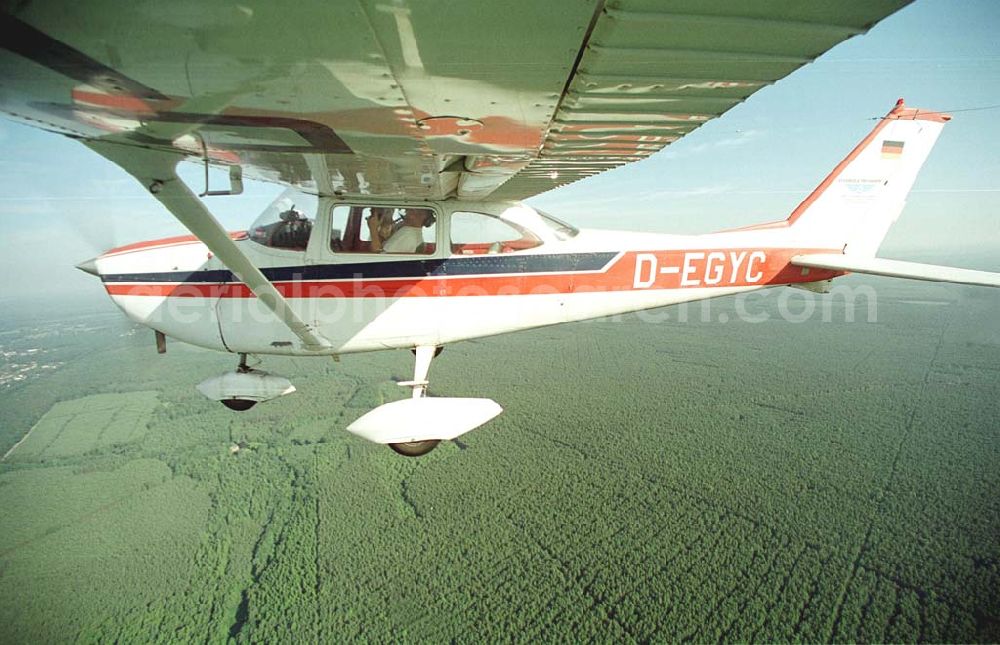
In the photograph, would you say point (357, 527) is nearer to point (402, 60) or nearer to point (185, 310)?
point (185, 310)

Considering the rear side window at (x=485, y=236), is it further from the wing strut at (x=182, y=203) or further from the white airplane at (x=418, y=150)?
the wing strut at (x=182, y=203)

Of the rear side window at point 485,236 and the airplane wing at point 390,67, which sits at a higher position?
the airplane wing at point 390,67

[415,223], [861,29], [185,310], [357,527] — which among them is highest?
[861,29]

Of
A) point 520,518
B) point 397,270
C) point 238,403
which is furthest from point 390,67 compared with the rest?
point 520,518

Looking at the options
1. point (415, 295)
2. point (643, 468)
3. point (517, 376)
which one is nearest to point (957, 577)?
point (643, 468)

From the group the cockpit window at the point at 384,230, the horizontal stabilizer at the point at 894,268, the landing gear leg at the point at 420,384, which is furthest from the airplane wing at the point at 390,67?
the horizontal stabilizer at the point at 894,268

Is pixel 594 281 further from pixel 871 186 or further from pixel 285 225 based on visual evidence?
pixel 871 186

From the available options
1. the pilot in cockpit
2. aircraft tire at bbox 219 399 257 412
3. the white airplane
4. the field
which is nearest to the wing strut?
the white airplane
